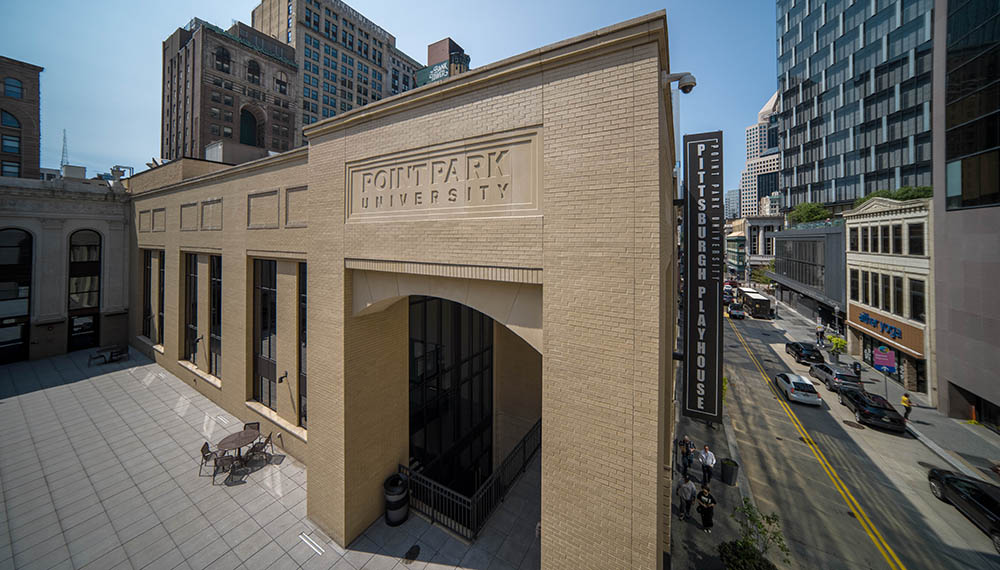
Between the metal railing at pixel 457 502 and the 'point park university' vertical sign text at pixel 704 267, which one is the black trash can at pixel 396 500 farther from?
the 'point park university' vertical sign text at pixel 704 267

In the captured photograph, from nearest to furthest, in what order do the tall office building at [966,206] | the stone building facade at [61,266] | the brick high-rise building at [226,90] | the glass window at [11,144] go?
the tall office building at [966,206]
the stone building facade at [61,266]
the glass window at [11,144]
the brick high-rise building at [226,90]

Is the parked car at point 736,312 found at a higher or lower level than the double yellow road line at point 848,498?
higher

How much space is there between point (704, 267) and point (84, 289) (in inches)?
1358

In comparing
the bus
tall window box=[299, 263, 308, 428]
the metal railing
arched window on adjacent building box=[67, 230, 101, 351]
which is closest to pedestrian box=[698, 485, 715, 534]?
the metal railing

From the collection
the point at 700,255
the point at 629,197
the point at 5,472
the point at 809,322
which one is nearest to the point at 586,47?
the point at 629,197

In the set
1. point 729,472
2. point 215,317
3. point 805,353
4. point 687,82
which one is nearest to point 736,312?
point 805,353

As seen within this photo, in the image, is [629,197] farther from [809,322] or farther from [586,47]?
[809,322]

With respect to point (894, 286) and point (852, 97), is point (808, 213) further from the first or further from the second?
point (894, 286)

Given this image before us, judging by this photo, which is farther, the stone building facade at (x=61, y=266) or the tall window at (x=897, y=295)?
the tall window at (x=897, y=295)

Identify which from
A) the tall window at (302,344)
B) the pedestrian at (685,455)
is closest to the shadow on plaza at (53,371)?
the tall window at (302,344)

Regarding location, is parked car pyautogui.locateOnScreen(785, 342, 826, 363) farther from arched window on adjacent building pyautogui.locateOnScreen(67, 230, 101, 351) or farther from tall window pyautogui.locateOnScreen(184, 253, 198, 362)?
arched window on adjacent building pyautogui.locateOnScreen(67, 230, 101, 351)

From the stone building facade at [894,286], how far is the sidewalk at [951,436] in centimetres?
104

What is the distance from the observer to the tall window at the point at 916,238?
19734 mm

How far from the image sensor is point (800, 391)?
19.3 m
